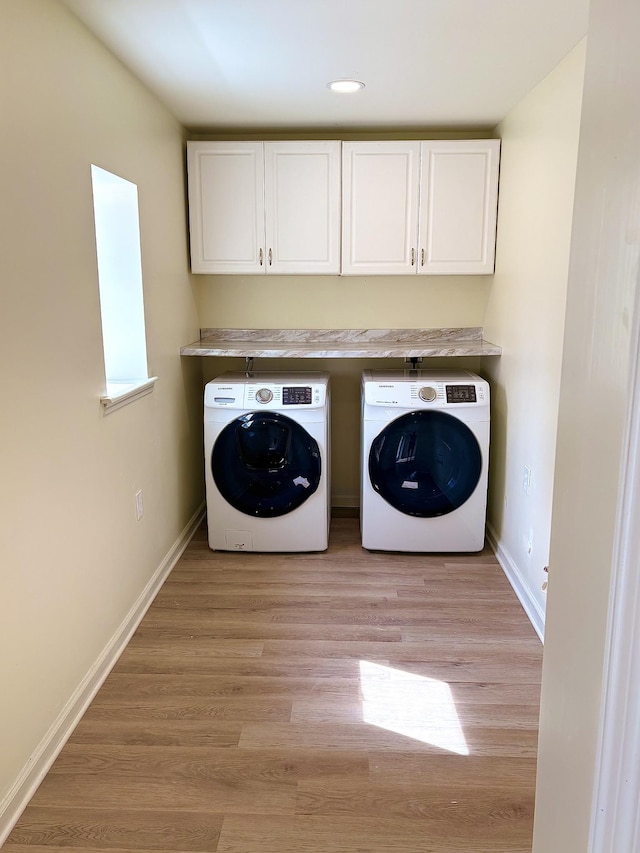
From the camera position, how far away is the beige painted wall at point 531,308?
2.38 metres

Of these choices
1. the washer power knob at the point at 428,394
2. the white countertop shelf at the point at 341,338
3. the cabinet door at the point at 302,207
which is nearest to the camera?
the washer power knob at the point at 428,394

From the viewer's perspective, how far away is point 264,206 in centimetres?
337

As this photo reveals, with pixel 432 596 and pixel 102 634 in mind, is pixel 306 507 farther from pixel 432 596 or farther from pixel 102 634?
pixel 102 634

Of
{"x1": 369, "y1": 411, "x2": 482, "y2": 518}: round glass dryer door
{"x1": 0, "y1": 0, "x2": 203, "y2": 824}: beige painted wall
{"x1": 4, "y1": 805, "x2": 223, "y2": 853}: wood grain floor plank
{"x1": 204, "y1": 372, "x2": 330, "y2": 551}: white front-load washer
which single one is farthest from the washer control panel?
{"x1": 4, "y1": 805, "x2": 223, "y2": 853}: wood grain floor plank

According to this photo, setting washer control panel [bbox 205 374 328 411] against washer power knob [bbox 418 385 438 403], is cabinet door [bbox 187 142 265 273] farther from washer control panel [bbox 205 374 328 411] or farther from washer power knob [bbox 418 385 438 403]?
washer power knob [bbox 418 385 438 403]

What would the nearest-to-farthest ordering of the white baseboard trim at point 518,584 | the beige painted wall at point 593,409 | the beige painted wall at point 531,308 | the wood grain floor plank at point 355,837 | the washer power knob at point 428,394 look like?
the beige painted wall at point 593,409, the wood grain floor plank at point 355,837, the beige painted wall at point 531,308, the white baseboard trim at point 518,584, the washer power knob at point 428,394

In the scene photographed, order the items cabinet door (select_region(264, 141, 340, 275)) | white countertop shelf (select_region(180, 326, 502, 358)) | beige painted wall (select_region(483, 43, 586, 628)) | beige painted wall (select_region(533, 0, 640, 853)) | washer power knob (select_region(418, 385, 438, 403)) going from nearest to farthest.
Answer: beige painted wall (select_region(533, 0, 640, 853))
beige painted wall (select_region(483, 43, 586, 628))
washer power knob (select_region(418, 385, 438, 403))
cabinet door (select_region(264, 141, 340, 275))
white countertop shelf (select_region(180, 326, 502, 358))

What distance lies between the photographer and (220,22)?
2045 millimetres

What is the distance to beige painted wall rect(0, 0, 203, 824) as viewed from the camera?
5.43 ft

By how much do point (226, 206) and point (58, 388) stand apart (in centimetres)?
184

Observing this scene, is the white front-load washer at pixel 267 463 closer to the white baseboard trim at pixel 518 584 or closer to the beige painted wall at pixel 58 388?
the beige painted wall at pixel 58 388

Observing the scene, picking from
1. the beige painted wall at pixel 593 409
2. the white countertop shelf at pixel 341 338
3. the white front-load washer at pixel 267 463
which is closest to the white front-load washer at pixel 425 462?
the white front-load washer at pixel 267 463

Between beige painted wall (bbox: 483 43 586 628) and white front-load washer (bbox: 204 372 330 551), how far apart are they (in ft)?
3.10

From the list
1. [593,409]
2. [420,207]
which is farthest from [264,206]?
[593,409]
